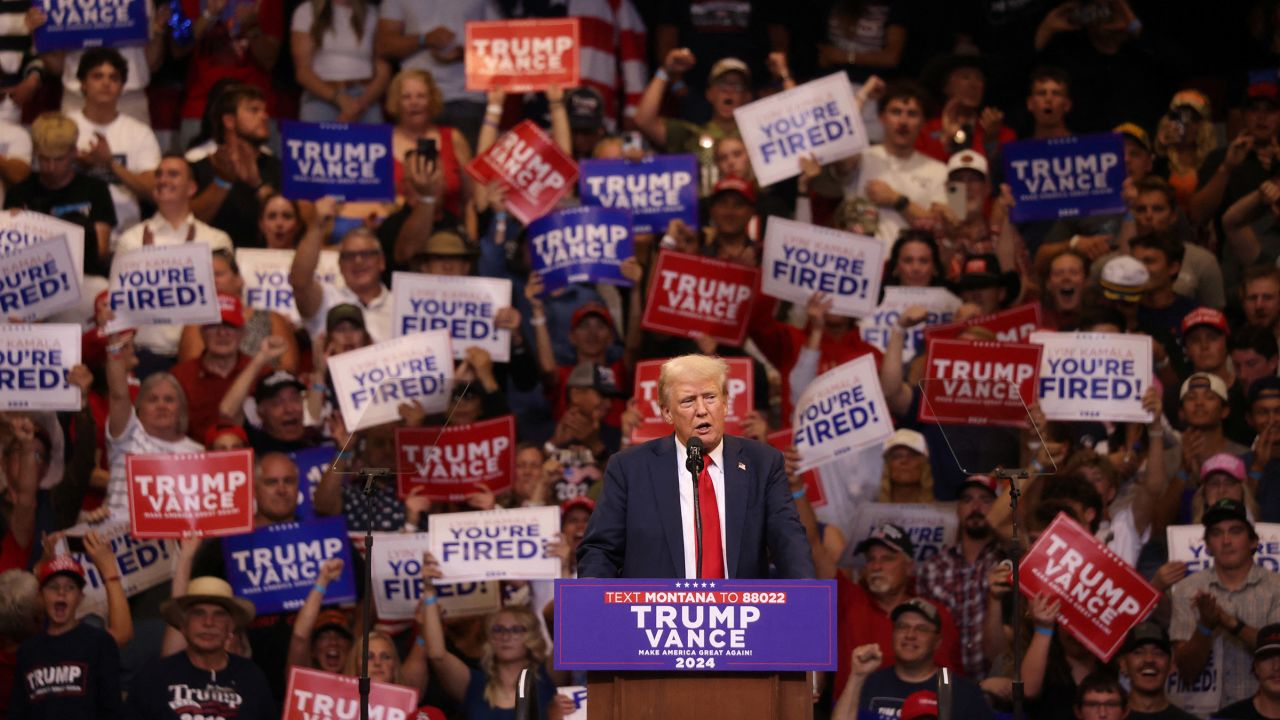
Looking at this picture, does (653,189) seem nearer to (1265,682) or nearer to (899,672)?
(899,672)

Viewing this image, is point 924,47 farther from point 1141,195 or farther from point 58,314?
point 58,314

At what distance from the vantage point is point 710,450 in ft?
19.1

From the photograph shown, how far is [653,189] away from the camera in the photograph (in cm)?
1134

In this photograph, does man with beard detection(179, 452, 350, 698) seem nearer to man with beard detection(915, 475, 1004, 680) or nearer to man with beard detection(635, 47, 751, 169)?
man with beard detection(915, 475, 1004, 680)

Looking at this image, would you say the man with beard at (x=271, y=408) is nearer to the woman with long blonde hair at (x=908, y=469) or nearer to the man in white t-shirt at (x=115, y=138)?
the man in white t-shirt at (x=115, y=138)

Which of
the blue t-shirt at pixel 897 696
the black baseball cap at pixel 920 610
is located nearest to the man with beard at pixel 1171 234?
the black baseball cap at pixel 920 610

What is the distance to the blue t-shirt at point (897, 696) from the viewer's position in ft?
27.1

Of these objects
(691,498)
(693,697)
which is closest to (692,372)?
(691,498)

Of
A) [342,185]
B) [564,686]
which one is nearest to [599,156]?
[342,185]

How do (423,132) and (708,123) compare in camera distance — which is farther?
(708,123)

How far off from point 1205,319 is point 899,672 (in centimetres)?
303

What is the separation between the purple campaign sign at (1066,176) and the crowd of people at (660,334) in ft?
0.46

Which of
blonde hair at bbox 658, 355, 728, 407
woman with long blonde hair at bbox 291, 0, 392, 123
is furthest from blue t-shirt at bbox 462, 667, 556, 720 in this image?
woman with long blonde hair at bbox 291, 0, 392, 123

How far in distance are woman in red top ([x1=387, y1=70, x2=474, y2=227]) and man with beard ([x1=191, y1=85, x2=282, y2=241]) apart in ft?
2.38
